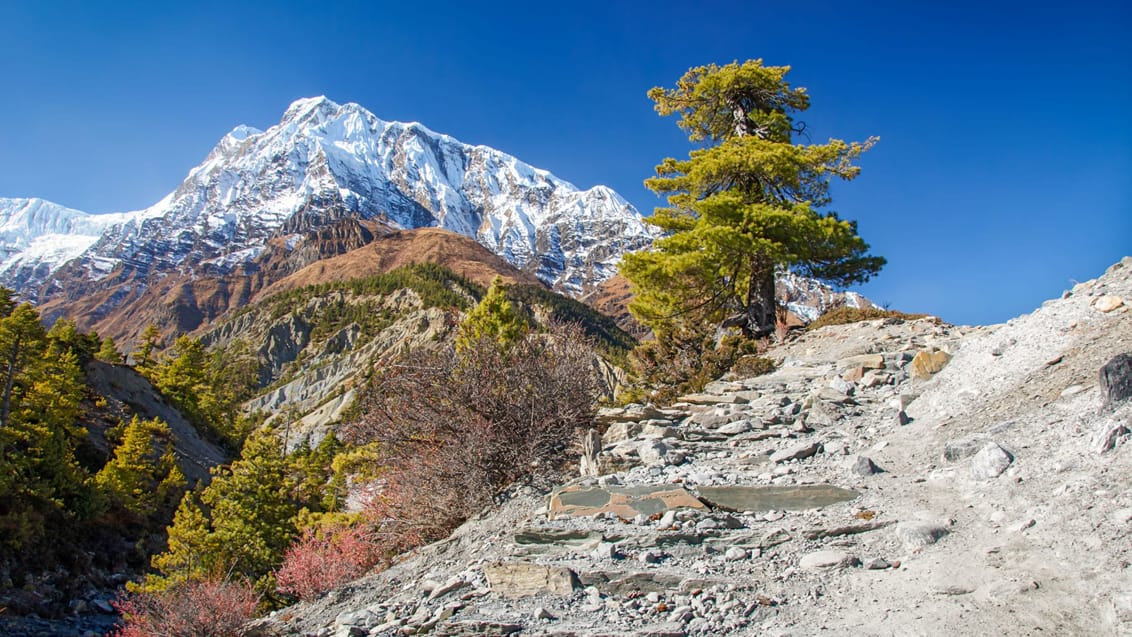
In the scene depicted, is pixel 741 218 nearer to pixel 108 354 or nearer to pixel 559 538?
pixel 559 538

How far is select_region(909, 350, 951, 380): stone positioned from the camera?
372 inches

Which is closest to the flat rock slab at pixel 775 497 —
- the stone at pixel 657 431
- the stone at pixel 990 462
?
the stone at pixel 990 462

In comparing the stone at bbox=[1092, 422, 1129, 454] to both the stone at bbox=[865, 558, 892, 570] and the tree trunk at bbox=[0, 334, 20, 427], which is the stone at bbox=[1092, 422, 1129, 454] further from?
the tree trunk at bbox=[0, 334, 20, 427]

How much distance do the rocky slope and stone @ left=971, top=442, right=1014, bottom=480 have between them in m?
0.02

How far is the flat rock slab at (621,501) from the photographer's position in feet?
18.9

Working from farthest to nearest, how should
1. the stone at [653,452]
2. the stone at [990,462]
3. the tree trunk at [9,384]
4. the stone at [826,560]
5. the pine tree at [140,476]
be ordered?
the pine tree at [140,476] → the tree trunk at [9,384] → the stone at [653,452] → the stone at [990,462] → the stone at [826,560]

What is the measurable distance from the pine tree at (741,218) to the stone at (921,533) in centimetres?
1176

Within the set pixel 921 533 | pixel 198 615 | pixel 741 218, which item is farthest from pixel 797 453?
pixel 741 218

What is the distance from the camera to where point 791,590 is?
405 centimetres

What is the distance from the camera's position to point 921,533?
14.3ft

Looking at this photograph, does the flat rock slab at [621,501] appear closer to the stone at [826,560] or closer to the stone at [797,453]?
the stone at [826,560]

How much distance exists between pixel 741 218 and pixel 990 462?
1210cm

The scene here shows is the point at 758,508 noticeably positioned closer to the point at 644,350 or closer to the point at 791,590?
the point at 791,590

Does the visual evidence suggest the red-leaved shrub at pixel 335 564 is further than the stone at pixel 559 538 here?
Yes
